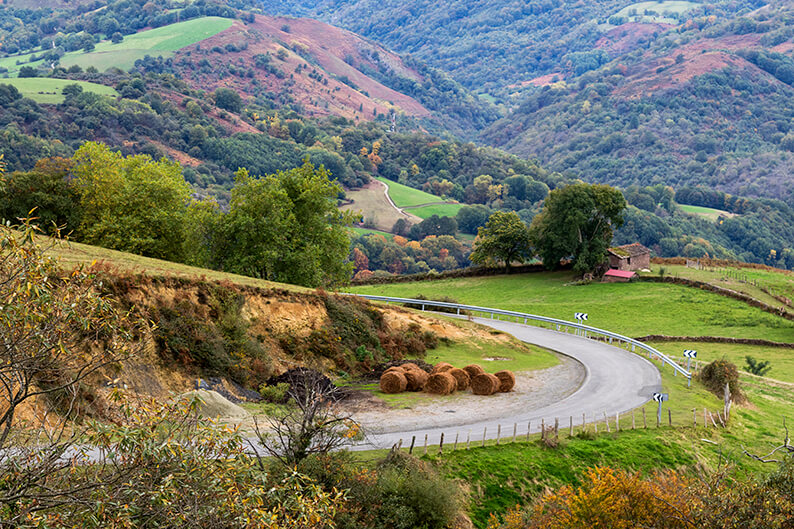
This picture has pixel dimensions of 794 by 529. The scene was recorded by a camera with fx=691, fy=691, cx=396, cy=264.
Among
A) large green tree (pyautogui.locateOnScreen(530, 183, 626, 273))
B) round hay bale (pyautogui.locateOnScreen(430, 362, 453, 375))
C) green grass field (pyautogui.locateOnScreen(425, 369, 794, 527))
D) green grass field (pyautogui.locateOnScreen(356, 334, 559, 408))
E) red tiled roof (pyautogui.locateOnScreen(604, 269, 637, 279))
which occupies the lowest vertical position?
red tiled roof (pyautogui.locateOnScreen(604, 269, 637, 279))

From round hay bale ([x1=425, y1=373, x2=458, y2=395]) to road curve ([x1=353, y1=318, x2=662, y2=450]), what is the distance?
1.81m

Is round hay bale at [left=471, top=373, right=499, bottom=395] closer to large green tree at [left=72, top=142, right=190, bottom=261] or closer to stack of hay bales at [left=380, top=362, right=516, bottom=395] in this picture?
stack of hay bales at [left=380, top=362, right=516, bottom=395]

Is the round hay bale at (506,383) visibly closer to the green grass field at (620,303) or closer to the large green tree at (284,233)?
the large green tree at (284,233)

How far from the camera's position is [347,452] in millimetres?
23219

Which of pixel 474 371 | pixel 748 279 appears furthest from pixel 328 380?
pixel 748 279

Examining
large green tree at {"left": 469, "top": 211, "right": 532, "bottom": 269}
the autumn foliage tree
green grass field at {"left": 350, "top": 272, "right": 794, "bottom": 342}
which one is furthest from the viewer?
large green tree at {"left": 469, "top": 211, "right": 532, "bottom": 269}

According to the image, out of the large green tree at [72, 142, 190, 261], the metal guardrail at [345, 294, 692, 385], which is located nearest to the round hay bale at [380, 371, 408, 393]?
the metal guardrail at [345, 294, 692, 385]

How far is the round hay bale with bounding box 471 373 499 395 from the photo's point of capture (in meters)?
34.5

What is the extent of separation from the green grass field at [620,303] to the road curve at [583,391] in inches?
471

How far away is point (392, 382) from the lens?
32.9 meters

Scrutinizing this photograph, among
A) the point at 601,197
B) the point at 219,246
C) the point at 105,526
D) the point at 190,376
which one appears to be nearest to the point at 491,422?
the point at 190,376

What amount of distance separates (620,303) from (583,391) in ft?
114

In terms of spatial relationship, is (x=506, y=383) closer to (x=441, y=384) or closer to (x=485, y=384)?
(x=485, y=384)

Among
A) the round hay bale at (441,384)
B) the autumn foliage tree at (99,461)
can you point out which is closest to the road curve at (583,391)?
the round hay bale at (441,384)
